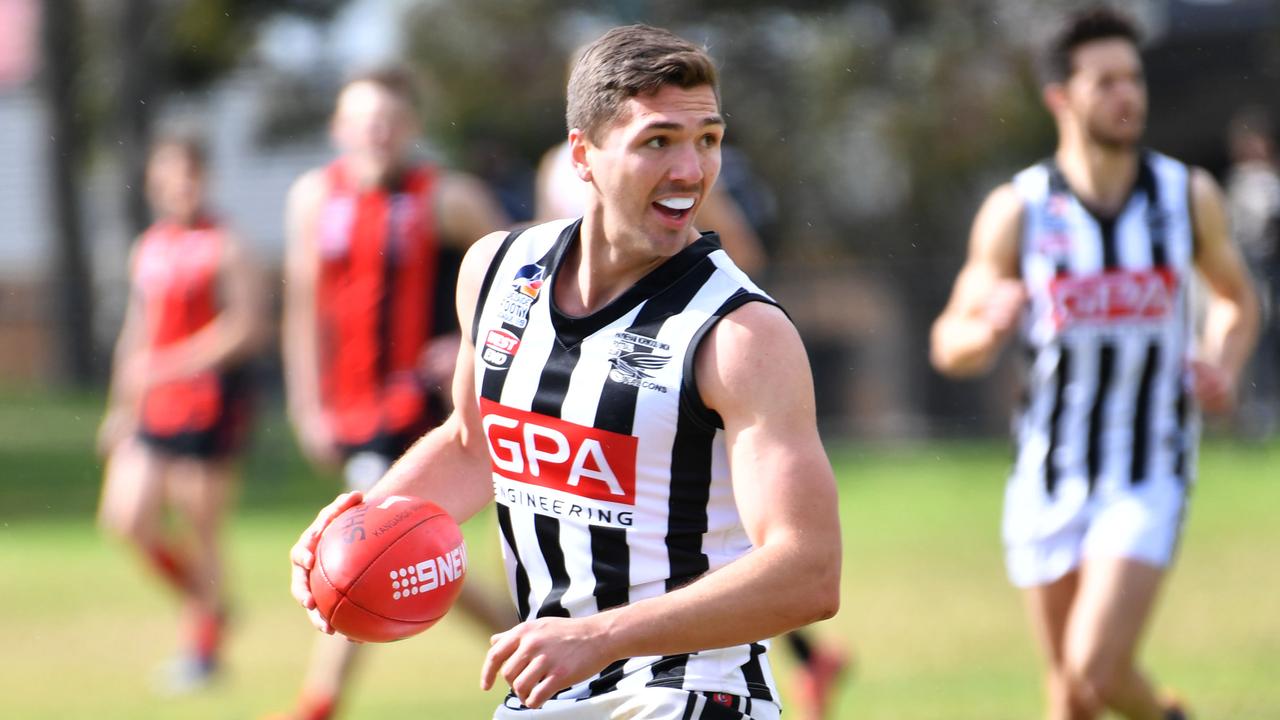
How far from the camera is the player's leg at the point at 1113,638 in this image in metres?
5.31

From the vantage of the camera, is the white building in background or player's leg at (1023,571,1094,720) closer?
player's leg at (1023,571,1094,720)

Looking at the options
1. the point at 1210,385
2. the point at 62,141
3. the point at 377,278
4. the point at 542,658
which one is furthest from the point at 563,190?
the point at 62,141

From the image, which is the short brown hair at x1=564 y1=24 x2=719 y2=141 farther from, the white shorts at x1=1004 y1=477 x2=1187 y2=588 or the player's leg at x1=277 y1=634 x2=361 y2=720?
the player's leg at x1=277 y1=634 x2=361 y2=720

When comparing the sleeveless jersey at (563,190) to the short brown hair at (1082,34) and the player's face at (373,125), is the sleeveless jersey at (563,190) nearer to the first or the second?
the player's face at (373,125)

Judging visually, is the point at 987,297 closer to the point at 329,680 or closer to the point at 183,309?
the point at 329,680

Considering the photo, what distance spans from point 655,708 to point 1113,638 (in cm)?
222

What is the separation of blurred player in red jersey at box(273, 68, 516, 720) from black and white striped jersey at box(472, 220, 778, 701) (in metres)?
3.16

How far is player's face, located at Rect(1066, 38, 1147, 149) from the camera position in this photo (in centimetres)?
571

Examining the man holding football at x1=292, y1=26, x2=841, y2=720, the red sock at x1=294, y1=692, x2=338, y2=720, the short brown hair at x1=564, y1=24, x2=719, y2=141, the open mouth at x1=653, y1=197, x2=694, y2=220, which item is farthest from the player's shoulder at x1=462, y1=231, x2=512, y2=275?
the red sock at x1=294, y1=692, x2=338, y2=720

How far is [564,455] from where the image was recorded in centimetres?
366

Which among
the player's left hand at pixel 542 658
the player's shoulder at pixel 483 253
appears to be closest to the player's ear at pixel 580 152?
the player's shoulder at pixel 483 253

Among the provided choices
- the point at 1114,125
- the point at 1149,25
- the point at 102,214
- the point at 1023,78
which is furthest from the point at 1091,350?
the point at 102,214

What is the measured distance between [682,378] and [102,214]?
37.6m

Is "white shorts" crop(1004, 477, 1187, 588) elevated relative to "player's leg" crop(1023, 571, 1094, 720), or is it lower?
elevated
